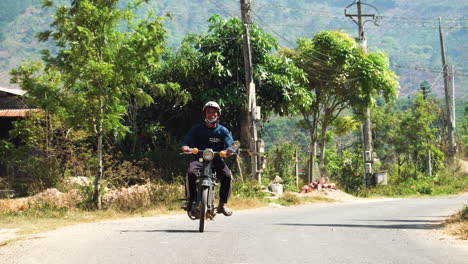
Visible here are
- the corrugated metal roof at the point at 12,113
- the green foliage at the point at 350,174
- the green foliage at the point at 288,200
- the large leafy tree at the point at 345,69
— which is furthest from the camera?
the green foliage at the point at 350,174

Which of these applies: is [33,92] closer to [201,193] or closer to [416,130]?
[201,193]

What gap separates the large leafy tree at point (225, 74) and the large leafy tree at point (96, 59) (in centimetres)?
877

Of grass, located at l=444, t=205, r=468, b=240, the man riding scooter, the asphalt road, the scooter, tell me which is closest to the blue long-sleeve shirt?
the man riding scooter

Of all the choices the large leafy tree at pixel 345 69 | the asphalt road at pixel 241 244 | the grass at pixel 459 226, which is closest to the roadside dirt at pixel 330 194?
the large leafy tree at pixel 345 69

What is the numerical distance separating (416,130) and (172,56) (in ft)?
74.5

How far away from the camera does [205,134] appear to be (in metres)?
11.0

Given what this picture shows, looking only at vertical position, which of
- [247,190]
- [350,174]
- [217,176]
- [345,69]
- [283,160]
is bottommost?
[247,190]

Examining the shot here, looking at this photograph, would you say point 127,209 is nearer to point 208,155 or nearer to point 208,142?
point 208,142

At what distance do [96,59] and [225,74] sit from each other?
968 centimetres

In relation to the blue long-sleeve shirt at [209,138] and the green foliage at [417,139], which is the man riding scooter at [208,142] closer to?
the blue long-sleeve shirt at [209,138]

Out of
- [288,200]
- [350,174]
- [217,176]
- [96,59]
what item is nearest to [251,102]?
[288,200]

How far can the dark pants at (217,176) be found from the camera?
35.5 ft

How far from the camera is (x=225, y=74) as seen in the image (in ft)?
84.1

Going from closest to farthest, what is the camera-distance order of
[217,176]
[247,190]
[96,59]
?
1. [217,176]
2. [96,59]
3. [247,190]
